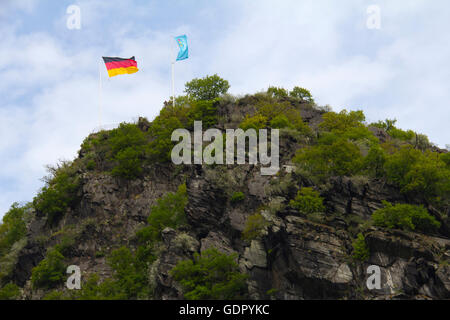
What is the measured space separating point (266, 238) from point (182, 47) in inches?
1845

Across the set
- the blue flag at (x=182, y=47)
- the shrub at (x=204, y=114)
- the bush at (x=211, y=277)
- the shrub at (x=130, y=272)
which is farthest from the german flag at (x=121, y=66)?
the bush at (x=211, y=277)

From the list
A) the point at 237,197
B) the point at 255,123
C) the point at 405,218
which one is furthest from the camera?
the point at 255,123

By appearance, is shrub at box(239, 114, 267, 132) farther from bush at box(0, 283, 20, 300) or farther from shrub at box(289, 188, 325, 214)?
bush at box(0, 283, 20, 300)

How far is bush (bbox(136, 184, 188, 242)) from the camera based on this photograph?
64.9 m

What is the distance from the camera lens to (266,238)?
5544 centimetres

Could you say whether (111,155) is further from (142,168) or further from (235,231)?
(235,231)

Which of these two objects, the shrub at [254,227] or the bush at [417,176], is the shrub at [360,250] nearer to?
the shrub at [254,227]

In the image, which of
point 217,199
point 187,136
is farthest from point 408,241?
point 187,136

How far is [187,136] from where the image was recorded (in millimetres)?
78750

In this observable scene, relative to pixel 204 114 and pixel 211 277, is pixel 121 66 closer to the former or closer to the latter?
pixel 204 114

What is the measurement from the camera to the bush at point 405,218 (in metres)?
55.1

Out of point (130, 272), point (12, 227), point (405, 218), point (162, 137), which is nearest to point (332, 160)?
point (405, 218)

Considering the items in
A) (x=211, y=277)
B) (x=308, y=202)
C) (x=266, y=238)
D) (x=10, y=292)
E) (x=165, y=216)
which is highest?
(x=308, y=202)

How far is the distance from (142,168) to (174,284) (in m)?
26.4
